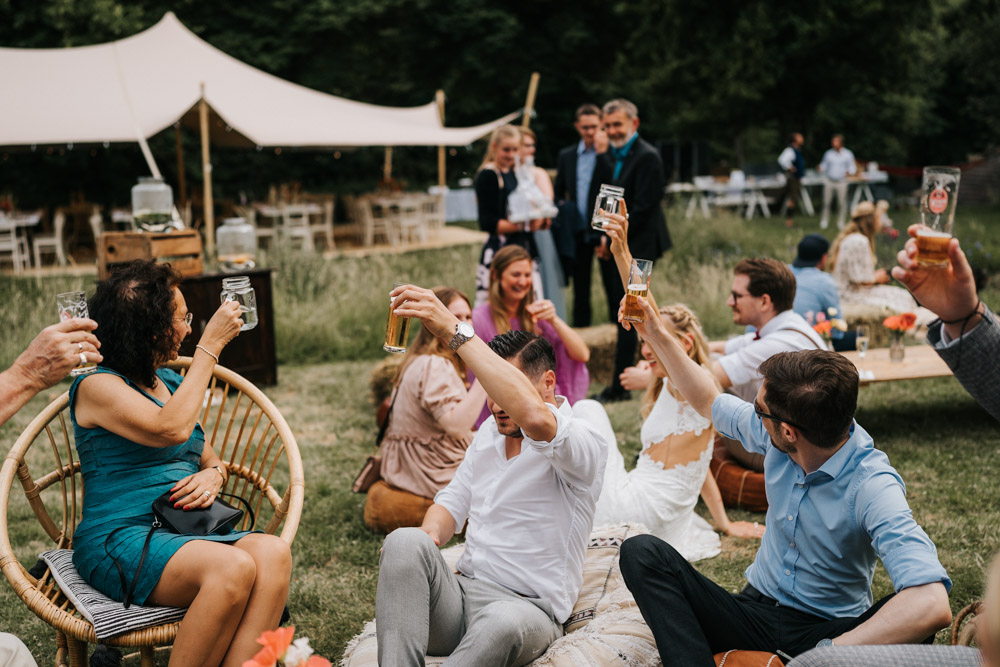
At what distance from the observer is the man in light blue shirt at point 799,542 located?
2.25 meters

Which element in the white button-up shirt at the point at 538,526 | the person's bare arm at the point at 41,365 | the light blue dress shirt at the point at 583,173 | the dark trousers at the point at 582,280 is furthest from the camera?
the dark trousers at the point at 582,280

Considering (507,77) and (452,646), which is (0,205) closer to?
(452,646)

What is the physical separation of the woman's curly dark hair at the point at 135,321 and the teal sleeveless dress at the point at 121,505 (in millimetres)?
58

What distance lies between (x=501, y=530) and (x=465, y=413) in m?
1.19

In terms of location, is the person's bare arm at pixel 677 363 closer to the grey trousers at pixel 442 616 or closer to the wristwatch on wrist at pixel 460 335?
the wristwatch on wrist at pixel 460 335

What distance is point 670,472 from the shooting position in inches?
147

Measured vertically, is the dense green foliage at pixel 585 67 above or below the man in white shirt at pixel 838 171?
above

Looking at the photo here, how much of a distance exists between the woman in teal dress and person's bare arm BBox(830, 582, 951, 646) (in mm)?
1640

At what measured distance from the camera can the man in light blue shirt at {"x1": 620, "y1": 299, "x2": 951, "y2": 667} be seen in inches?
88.7

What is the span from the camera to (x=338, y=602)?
11.5 ft

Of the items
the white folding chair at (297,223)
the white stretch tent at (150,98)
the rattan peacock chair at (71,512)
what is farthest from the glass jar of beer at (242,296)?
the white folding chair at (297,223)

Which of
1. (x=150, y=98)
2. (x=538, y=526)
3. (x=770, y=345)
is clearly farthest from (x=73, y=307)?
(x=150, y=98)

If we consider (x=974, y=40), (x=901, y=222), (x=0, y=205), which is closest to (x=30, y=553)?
(x=0, y=205)

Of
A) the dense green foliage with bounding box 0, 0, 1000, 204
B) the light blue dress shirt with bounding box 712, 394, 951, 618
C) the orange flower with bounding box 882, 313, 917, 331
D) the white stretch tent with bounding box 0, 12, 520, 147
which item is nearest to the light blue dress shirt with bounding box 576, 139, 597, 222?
the orange flower with bounding box 882, 313, 917, 331
